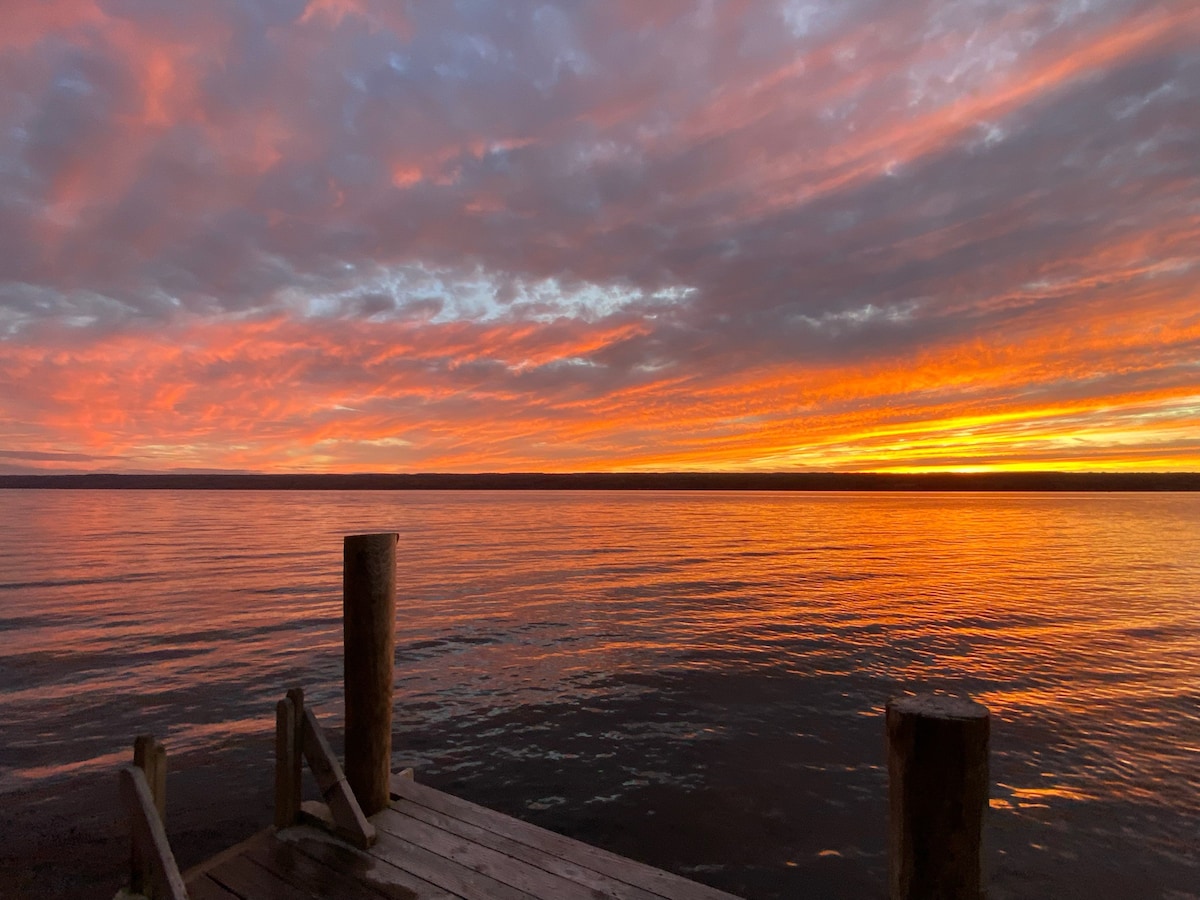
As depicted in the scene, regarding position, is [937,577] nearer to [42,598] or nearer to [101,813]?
[101,813]

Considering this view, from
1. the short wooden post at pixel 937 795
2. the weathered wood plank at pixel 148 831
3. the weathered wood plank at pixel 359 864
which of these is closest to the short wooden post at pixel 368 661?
the weathered wood plank at pixel 359 864

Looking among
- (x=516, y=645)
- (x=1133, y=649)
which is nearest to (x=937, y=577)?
(x=1133, y=649)

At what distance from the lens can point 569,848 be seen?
234 inches

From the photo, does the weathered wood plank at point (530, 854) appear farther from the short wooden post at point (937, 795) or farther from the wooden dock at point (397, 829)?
the short wooden post at point (937, 795)

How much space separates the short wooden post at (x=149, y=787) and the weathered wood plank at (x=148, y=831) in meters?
0.04

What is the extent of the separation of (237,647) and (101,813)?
7.93 meters

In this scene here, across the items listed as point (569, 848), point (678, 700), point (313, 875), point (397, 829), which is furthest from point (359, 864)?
point (678, 700)

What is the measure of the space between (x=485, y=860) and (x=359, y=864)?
1.06 m

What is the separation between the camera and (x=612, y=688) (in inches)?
516

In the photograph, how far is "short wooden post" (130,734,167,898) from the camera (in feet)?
16.1

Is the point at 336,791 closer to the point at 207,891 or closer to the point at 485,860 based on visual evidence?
the point at 207,891

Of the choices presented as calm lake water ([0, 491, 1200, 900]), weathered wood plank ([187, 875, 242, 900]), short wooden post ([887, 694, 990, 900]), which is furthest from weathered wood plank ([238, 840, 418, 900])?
short wooden post ([887, 694, 990, 900])

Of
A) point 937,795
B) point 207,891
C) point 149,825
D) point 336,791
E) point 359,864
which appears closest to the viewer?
point 937,795

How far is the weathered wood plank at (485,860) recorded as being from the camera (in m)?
5.26
